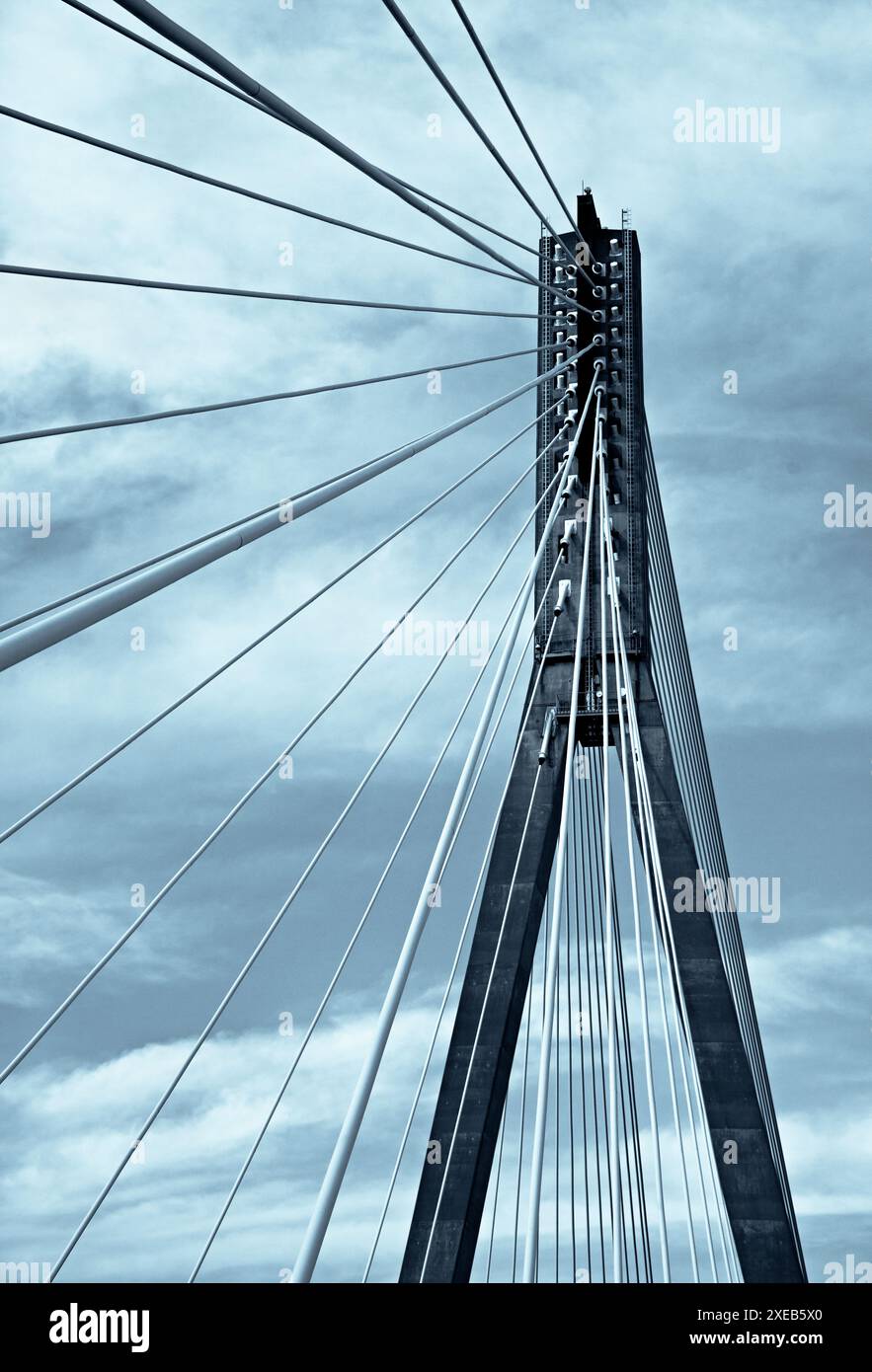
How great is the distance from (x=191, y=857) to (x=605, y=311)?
1116cm

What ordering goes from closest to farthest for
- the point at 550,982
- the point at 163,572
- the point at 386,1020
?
1. the point at 163,572
2. the point at 386,1020
3. the point at 550,982

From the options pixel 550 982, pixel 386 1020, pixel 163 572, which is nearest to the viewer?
pixel 163 572

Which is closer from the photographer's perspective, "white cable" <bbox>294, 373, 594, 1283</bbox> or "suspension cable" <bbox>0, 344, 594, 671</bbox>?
"suspension cable" <bbox>0, 344, 594, 671</bbox>

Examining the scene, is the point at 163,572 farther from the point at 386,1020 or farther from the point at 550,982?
the point at 550,982

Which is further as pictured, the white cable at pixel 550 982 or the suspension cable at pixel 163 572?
the white cable at pixel 550 982

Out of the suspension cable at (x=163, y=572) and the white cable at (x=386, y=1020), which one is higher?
the suspension cable at (x=163, y=572)

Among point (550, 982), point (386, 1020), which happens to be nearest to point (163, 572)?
point (386, 1020)

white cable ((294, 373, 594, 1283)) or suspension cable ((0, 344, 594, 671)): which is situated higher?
suspension cable ((0, 344, 594, 671))

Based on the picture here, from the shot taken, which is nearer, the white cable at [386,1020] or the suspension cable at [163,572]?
the suspension cable at [163,572]

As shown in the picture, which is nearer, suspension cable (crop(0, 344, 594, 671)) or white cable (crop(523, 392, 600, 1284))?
suspension cable (crop(0, 344, 594, 671))

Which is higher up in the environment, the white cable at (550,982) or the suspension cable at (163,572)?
the suspension cable at (163,572)

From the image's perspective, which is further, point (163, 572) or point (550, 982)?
point (550, 982)
